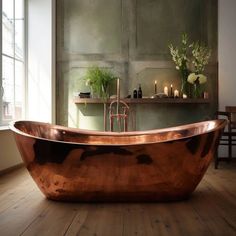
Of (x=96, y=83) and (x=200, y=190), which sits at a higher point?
(x=96, y=83)

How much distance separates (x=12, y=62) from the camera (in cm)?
450

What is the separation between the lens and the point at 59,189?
257cm

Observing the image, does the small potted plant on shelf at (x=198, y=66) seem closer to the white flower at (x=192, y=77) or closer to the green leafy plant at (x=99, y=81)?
the white flower at (x=192, y=77)

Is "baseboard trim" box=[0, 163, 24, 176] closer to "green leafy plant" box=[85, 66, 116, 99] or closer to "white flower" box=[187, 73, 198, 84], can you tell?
"green leafy plant" box=[85, 66, 116, 99]

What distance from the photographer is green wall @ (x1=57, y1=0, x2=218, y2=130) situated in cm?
508

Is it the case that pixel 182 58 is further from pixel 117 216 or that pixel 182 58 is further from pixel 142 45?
pixel 117 216

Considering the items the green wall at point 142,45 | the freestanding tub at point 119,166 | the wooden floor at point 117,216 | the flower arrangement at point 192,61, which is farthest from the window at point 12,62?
the flower arrangement at point 192,61

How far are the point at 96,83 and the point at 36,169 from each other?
256cm

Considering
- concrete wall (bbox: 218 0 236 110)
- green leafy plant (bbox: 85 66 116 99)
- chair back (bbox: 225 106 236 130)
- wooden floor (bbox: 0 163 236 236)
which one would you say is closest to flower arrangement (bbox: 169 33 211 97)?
concrete wall (bbox: 218 0 236 110)

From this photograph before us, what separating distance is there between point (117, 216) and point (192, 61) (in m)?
3.37

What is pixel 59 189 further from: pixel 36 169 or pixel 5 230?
pixel 5 230

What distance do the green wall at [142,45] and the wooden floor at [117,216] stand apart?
2.22 metres

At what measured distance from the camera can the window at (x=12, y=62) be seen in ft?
13.8

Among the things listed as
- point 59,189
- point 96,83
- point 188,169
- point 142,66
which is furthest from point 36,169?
point 142,66
